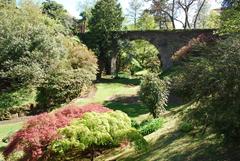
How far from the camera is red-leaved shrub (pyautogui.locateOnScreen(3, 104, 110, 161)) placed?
1226 centimetres

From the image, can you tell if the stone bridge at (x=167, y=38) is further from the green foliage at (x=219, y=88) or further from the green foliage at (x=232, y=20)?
the green foliage at (x=219, y=88)

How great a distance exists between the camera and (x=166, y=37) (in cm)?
4316

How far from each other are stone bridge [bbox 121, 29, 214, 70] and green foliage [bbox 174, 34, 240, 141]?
2864 centimetres

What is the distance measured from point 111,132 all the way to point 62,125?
1667mm

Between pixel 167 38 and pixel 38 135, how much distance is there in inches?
1269

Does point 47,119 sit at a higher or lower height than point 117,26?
lower

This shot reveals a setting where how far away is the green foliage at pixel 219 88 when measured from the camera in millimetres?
9671

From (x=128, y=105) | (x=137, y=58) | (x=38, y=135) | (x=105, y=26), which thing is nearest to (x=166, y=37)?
(x=105, y=26)

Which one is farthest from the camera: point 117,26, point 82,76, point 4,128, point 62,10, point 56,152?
point 62,10

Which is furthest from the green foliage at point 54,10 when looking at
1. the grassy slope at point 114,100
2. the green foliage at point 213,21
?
the green foliage at point 213,21

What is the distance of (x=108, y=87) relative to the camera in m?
38.9

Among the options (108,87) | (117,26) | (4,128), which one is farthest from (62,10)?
(4,128)

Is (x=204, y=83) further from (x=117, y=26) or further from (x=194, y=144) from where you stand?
(x=117, y=26)

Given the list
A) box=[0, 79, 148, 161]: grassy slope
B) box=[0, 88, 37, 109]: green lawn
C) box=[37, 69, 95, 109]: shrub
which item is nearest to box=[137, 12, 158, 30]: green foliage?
box=[0, 79, 148, 161]: grassy slope
